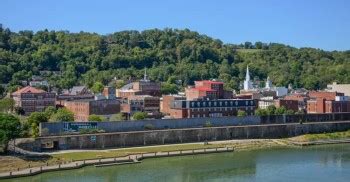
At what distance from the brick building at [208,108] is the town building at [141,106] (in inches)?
84.1

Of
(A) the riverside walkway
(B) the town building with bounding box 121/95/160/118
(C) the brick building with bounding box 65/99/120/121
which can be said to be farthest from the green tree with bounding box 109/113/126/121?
(A) the riverside walkway

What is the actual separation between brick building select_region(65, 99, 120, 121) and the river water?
15377 millimetres

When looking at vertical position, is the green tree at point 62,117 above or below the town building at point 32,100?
below

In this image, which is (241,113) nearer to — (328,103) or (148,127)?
(148,127)

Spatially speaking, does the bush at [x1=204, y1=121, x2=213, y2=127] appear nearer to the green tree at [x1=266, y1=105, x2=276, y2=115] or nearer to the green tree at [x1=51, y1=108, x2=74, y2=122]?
the green tree at [x1=266, y1=105, x2=276, y2=115]

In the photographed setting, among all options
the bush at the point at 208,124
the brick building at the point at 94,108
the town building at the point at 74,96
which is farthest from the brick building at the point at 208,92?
the town building at the point at 74,96

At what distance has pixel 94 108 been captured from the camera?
53000mm

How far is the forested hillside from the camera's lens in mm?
83500

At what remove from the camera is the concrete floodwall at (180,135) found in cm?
4100

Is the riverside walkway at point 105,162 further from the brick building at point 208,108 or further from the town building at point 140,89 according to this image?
the town building at point 140,89

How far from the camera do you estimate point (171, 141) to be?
150 ft

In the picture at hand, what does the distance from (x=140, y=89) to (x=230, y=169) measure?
3208cm

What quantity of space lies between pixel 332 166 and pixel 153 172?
11.8m

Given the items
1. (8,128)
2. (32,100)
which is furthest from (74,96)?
(8,128)
